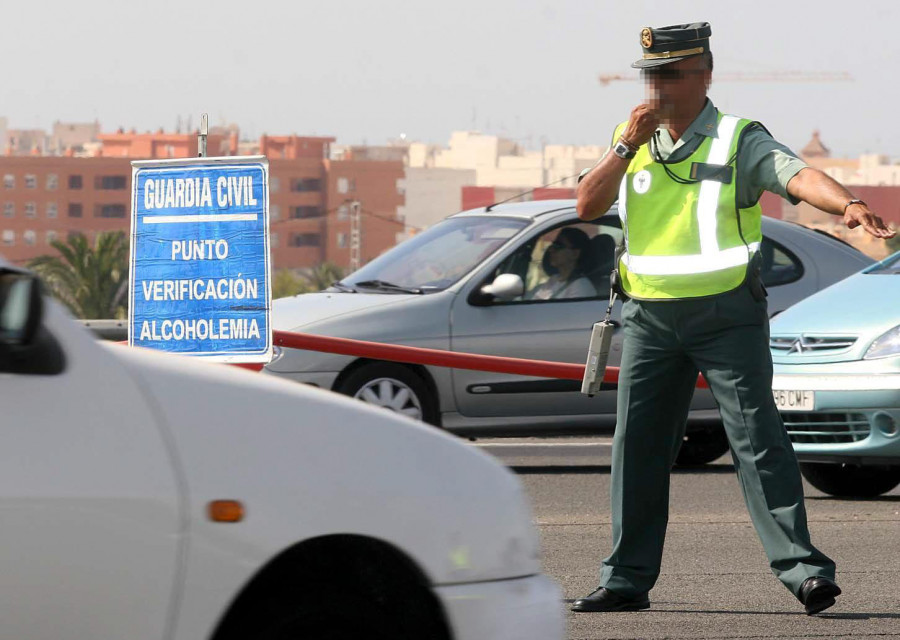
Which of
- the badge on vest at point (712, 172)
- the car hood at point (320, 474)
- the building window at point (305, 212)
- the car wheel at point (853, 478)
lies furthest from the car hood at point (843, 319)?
the building window at point (305, 212)

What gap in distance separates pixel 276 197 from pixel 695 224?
16352 centimetres

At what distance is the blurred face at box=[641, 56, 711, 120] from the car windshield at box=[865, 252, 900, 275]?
3987 mm

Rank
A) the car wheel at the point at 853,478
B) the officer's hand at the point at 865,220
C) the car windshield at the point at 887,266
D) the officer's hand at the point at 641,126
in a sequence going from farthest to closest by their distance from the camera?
the car windshield at the point at 887,266, the car wheel at the point at 853,478, the officer's hand at the point at 641,126, the officer's hand at the point at 865,220

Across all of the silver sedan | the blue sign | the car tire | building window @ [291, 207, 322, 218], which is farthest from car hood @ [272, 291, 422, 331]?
building window @ [291, 207, 322, 218]

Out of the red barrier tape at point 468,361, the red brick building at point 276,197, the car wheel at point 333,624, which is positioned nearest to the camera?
the car wheel at point 333,624

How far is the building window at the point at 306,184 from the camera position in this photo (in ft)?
541

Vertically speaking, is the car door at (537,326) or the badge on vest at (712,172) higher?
the badge on vest at (712,172)

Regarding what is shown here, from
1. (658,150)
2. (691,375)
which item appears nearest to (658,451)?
(691,375)

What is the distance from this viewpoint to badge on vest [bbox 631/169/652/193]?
530 cm

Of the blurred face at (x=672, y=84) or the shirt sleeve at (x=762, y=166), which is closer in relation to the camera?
the shirt sleeve at (x=762, y=166)

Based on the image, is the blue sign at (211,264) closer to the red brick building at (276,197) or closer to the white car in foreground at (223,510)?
the white car in foreground at (223,510)

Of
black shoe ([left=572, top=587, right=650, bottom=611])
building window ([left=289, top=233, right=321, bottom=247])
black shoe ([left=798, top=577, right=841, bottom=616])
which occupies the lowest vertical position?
building window ([left=289, top=233, right=321, bottom=247])

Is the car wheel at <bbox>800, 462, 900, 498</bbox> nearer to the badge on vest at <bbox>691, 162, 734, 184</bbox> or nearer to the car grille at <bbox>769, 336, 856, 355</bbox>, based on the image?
the car grille at <bbox>769, 336, 856, 355</bbox>

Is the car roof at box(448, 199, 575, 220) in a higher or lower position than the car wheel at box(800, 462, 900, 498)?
higher
